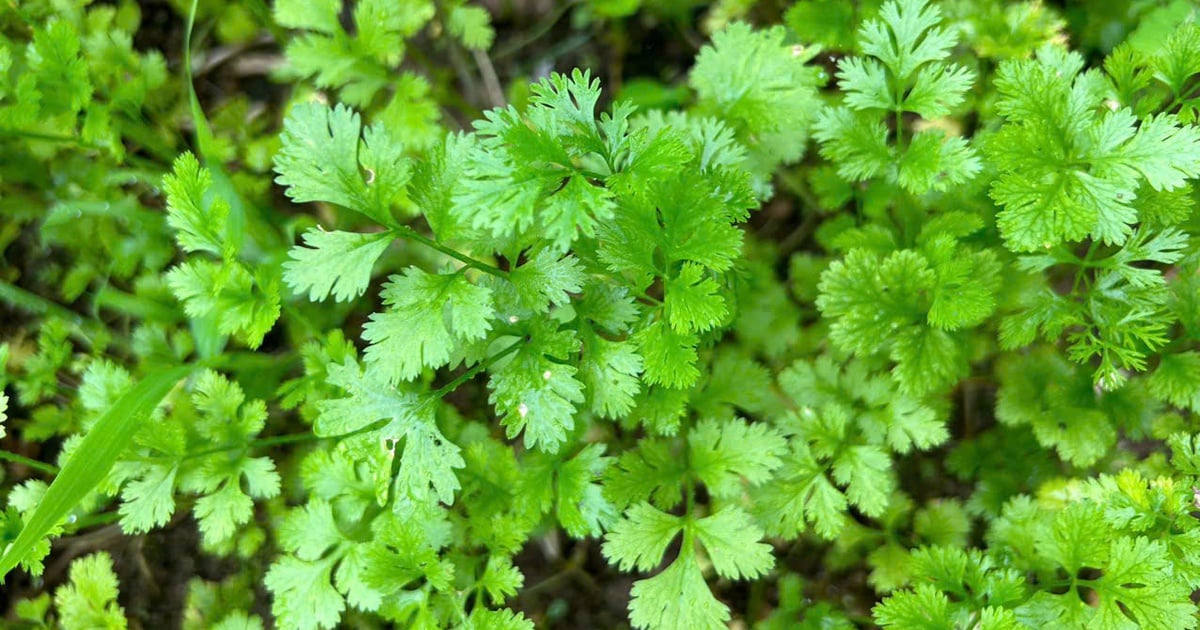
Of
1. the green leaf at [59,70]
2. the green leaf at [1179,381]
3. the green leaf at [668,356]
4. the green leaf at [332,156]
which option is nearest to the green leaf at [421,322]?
the green leaf at [332,156]

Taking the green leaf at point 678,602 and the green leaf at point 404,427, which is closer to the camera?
the green leaf at point 404,427

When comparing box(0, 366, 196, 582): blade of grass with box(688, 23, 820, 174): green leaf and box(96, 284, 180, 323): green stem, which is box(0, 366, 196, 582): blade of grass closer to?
box(96, 284, 180, 323): green stem

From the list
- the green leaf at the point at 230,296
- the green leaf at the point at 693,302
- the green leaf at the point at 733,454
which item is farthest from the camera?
the green leaf at the point at 733,454

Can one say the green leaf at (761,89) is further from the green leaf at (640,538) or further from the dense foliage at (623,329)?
the green leaf at (640,538)

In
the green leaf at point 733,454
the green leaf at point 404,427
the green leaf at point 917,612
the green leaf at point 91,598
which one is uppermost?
the green leaf at point 404,427

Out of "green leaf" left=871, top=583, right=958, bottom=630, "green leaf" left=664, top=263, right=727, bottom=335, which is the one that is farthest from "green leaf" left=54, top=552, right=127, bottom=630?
"green leaf" left=871, top=583, right=958, bottom=630

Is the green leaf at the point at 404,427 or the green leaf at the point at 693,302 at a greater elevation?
the green leaf at the point at 693,302

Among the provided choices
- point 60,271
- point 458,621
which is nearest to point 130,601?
point 60,271

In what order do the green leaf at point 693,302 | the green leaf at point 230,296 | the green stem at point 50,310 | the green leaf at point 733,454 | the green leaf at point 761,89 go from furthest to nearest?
1. the green stem at point 50,310
2. the green leaf at point 761,89
3. the green leaf at point 733,454
4. the green leaf at point 230,296
5. the green leaf at point 693,302
